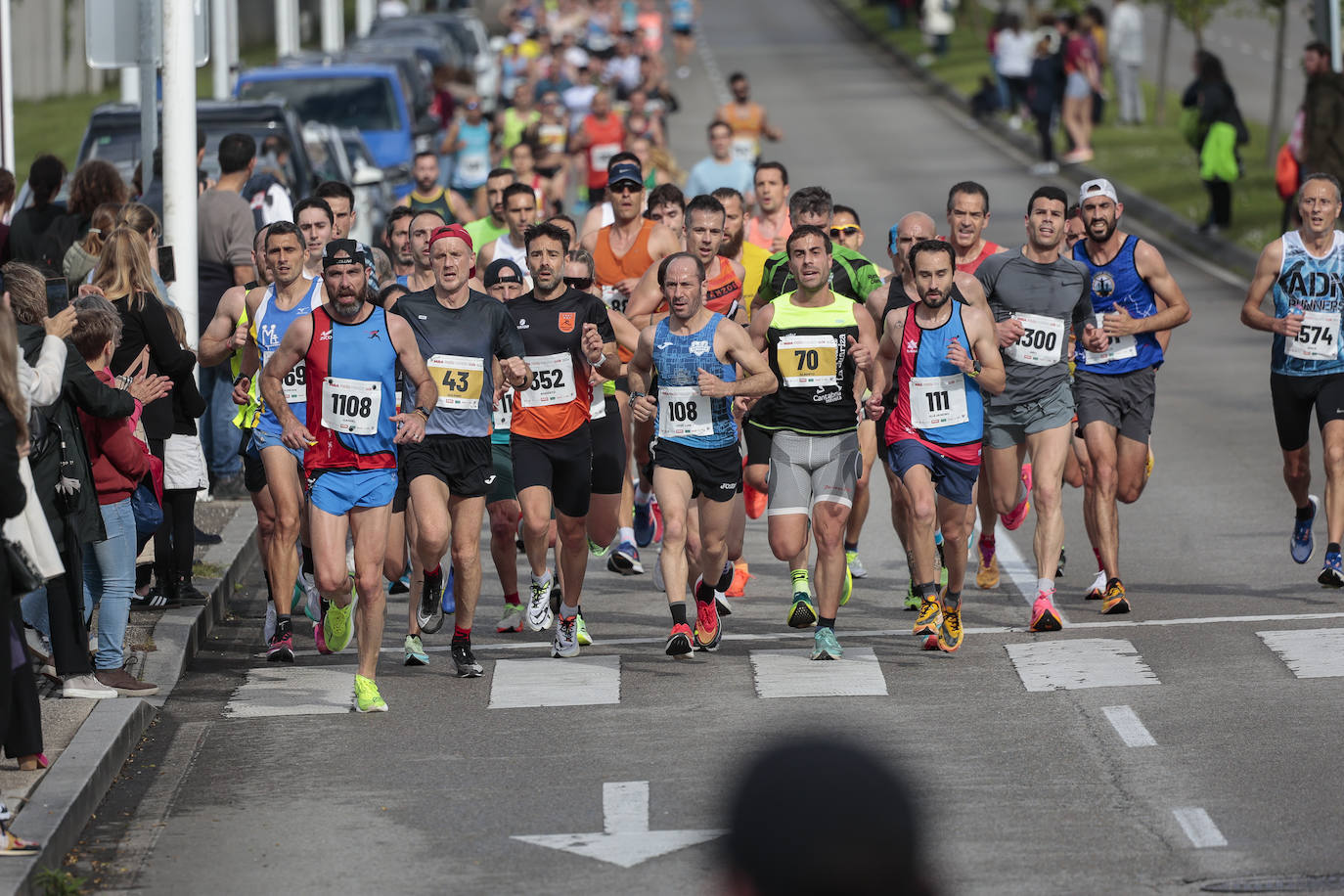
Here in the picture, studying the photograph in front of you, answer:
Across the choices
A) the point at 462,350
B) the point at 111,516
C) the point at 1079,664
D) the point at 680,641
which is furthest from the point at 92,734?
the point at 1079,664

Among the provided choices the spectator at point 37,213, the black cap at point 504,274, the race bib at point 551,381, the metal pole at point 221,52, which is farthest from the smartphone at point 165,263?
the metal pole at point 221,52

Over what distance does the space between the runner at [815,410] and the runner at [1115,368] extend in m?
1.56

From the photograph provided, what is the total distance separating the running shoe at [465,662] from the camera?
1088 cm

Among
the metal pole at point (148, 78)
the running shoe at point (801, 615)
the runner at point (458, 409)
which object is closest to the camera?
the runner at point (458, 409)

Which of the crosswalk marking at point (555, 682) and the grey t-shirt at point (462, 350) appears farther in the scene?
the grey t-shirt at point (462, 350)

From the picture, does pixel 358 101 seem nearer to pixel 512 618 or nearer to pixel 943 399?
pixel 512 618

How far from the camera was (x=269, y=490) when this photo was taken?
37.3ft

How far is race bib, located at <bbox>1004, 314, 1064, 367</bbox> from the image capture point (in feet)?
38.9

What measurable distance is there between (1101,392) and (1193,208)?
19.8 metres

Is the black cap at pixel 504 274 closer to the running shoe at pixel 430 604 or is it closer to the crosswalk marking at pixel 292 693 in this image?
the running shoe at pixel 430 604

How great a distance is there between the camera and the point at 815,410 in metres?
11.2

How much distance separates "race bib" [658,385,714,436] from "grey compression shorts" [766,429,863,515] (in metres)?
0.36

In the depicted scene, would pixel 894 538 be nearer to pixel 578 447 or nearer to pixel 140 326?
pixel 578 447

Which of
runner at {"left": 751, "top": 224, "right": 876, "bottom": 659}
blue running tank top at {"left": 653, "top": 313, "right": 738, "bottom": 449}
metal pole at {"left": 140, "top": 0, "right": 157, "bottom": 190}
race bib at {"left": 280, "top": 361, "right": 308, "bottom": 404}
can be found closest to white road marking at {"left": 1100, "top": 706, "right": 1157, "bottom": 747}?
runner at {"left": 751, "top": 224, "right": 876, "bottom": 659}
